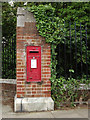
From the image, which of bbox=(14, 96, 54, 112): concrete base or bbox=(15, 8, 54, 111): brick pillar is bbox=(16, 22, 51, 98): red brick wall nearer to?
bbox=(15, 8, 54, 111): brick pillar

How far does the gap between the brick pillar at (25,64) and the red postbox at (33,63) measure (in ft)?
0.28

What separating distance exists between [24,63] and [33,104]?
1145mm

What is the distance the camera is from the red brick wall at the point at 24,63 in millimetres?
4289

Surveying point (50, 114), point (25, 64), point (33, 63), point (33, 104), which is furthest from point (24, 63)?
point (50, 114)

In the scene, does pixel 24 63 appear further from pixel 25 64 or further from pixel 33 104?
pixel 33 104

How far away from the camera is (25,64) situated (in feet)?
14.1

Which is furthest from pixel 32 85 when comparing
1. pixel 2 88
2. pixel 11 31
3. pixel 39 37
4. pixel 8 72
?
pixel 11 31

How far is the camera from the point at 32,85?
432 centimetres

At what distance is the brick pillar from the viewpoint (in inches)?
168

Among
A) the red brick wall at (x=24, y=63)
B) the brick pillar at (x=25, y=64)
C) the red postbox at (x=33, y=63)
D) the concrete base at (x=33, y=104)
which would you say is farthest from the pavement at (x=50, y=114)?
the red postbox at (x=33, y=63)

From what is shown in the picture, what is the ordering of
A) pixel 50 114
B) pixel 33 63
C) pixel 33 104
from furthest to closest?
pixel 33 63, pixel 33 104, pixel 50 114

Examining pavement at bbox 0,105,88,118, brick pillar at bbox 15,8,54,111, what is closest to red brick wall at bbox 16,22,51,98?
brick pillar at bbox 15,8,54,111

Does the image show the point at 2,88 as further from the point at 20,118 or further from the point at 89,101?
the point at 89,101

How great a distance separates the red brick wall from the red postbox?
86mm
